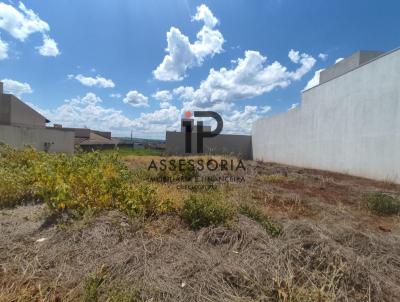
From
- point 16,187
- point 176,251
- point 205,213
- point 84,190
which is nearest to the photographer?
point 176,251

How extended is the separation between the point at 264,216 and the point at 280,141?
11.4 m

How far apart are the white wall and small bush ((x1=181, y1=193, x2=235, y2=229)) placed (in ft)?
19.6

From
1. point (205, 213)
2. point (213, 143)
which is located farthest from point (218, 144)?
point (205, 213)

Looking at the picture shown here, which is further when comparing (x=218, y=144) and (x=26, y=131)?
(x=218, y=144)

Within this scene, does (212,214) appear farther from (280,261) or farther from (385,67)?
(385,67)

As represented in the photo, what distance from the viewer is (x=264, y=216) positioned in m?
3.00

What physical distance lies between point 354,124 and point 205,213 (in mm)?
7327

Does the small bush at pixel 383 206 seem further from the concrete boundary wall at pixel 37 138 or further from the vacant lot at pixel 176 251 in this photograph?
the concrete boundary wall at pixel 37 138

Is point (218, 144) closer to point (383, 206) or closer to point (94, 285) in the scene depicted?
point (383, 206)

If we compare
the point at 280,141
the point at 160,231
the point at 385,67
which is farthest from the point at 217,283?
the point at 280,141

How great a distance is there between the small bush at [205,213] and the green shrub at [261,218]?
10.6 inches

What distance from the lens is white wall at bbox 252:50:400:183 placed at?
6516 millimetres

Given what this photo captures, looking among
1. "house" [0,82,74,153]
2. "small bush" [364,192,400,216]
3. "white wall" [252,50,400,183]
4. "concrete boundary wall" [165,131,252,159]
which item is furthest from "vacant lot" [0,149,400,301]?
"concrete boundary wall" [165,131,252,159]

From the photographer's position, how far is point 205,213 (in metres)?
2.71
